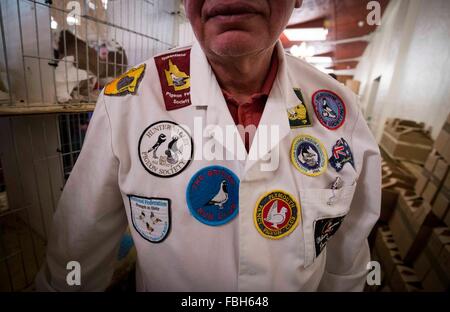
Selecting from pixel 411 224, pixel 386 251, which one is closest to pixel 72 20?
pixel 411 224

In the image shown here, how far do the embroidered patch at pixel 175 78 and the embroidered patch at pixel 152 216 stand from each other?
26 centimetres

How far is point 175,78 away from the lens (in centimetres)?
62

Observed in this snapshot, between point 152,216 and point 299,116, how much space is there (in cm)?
52

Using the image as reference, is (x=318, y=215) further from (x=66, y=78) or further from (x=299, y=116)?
(x=66, y=78)

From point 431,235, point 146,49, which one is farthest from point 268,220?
point 146,49

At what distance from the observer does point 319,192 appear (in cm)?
60

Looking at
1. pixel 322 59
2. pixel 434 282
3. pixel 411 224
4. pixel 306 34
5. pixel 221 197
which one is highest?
pixel 322 59

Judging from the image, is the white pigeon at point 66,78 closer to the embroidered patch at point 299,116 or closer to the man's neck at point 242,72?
the man's neck at point 242,72

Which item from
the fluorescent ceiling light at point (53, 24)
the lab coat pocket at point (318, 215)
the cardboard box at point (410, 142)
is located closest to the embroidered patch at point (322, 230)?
the lab coat pocket at point (318, 215)

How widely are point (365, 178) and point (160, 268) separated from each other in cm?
72

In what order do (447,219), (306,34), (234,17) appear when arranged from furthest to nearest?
(306,34), (447,219), (234,17)

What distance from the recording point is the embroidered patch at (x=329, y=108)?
671 millimetres

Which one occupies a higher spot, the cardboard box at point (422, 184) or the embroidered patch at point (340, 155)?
the embroidered patch at point (340, 155)

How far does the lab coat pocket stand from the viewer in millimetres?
579
